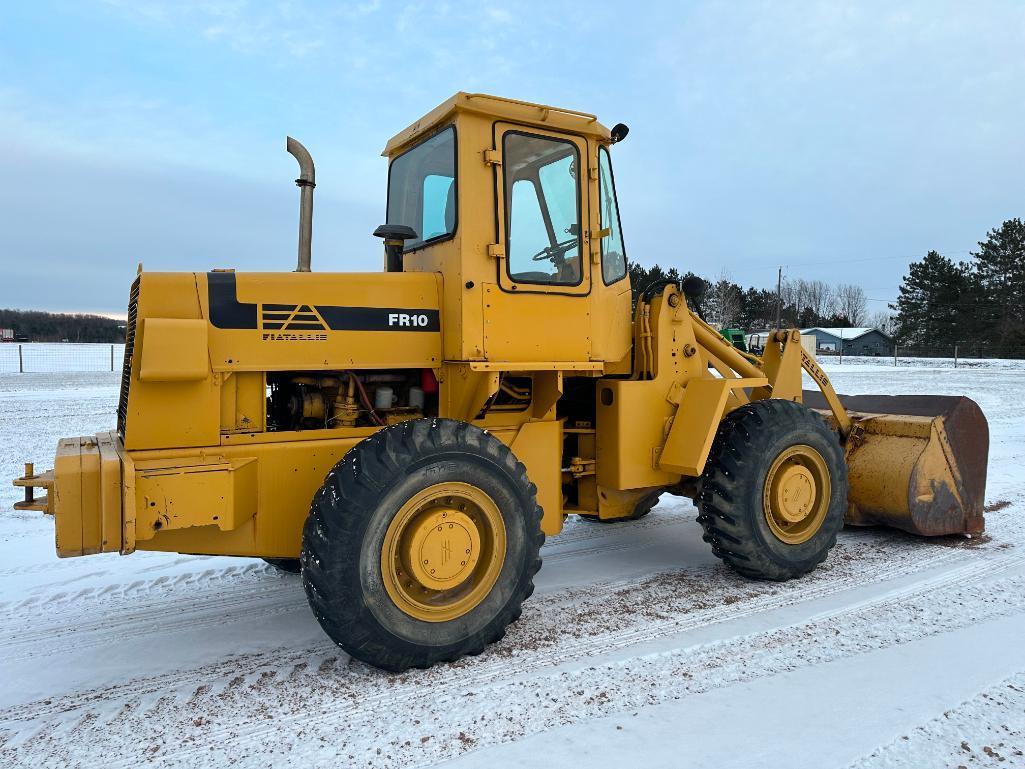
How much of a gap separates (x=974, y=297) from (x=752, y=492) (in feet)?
181

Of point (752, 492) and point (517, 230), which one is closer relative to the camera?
point (517, 230)

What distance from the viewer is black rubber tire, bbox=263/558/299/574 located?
484 cm

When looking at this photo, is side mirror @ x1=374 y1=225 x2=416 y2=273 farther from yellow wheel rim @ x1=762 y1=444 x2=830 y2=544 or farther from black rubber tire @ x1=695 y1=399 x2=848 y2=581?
yellow wheel rim @ x1=762 y1=444 x2=830 y2=544

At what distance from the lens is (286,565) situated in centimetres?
489

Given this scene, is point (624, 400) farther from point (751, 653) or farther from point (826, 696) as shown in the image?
point (826, 696)

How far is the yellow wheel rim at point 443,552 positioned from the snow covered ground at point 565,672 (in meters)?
0.33

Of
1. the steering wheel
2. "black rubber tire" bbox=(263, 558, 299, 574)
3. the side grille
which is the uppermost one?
the steering wheel

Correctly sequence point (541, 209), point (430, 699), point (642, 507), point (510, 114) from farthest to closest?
1. point (642, 507)
2. point (541, 209)
3. point (510, 114)
4. point (430, 699)

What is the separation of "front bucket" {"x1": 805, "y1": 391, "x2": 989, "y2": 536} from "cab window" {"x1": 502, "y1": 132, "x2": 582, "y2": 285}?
319 centimetres

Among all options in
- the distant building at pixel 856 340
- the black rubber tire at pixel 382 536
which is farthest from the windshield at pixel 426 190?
the distant building at pixel 856 340

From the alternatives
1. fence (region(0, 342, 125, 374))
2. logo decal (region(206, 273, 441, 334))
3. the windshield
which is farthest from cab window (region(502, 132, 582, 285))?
fence (region(0, 342, 125, 374))

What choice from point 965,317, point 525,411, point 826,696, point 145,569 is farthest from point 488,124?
point 965,317

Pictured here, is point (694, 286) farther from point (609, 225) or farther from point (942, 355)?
point (942, 355)

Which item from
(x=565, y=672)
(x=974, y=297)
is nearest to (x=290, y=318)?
(x=565, y=672)
